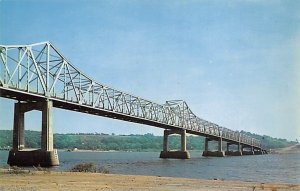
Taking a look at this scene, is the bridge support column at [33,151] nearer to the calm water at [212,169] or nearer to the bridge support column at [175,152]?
the calm water at [212,169]

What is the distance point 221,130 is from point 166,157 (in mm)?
58134

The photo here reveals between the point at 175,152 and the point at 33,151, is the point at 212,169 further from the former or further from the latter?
the point at 175,152

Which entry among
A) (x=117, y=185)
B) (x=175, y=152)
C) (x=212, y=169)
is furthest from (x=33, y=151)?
(x=175, y=152)

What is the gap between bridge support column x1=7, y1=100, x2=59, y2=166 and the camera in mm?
55688

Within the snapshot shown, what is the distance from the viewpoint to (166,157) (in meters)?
114

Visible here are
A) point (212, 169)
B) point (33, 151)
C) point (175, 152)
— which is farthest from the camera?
point (175, 152)

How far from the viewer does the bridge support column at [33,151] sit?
183 feet

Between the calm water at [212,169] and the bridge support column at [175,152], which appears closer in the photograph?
the calm water at [212,169]

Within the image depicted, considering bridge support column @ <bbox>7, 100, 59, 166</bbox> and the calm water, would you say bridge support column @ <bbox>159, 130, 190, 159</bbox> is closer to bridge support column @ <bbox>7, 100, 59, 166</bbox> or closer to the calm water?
the calm water

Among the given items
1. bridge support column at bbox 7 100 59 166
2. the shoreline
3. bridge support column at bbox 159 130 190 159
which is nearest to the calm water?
bridge support column at bbox 7 100 59 166

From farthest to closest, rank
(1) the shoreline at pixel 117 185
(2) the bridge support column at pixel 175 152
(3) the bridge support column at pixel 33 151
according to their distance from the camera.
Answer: (2) the bridge support column at pixel 175 152 < (3) the bridge support column at pixel 33 151 < (1) the shoreline at pixel 117 185

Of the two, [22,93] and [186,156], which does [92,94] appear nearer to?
[22,93]

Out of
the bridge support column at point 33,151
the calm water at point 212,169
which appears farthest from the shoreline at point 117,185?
the bridge support column at point 33,151

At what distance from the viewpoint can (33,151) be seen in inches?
2245
